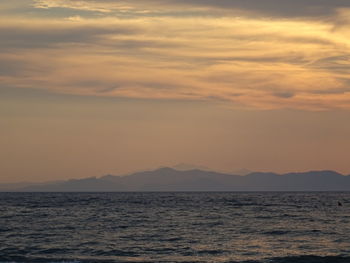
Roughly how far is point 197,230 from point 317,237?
11.6m

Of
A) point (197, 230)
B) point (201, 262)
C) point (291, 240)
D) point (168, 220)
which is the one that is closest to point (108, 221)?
point (168, 220)

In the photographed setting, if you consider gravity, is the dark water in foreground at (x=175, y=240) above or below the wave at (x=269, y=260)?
above

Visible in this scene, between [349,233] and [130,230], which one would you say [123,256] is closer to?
[130,230]

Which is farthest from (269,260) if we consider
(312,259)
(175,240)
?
(175,240)

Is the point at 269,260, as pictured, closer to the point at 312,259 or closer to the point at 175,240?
the point at 312,259

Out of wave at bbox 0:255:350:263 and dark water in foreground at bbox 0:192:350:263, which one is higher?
dark water in foreground at bbox 0:192:350:263

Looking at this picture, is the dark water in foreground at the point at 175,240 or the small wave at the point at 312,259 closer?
the small wave at the point at 312,259

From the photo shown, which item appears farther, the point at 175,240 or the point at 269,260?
the point at 175,240

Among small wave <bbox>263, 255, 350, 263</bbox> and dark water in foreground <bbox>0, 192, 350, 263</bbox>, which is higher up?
dark water in foreground <bbox>0, 192, 350, 263</bbox>

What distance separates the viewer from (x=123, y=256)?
1624 inches

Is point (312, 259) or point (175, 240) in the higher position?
point (175, 240)

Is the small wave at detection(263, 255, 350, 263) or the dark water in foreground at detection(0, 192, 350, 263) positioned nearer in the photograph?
the small wave at detection(263, 255, 350, 263)

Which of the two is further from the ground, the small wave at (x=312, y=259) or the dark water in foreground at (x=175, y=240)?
the dark water in foreground at (x=175, y=240)

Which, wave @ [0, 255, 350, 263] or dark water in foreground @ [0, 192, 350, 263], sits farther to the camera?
dark water in foreground @ [0, 192, 350, 263]
